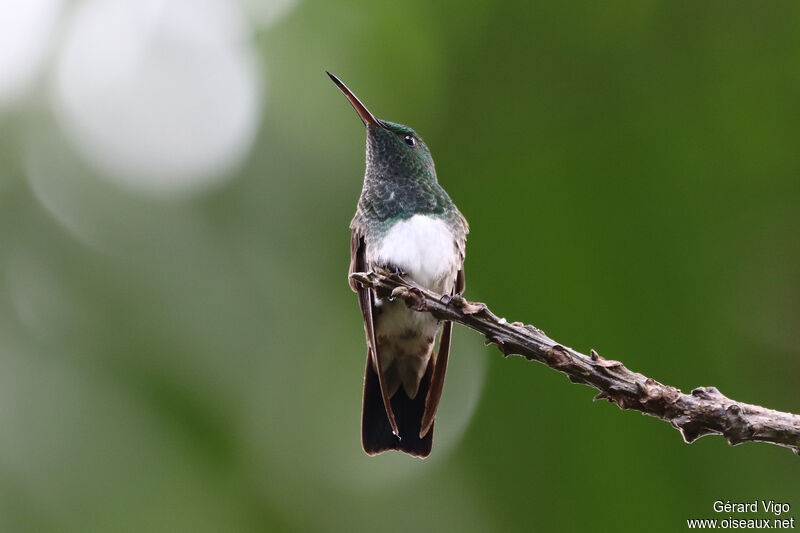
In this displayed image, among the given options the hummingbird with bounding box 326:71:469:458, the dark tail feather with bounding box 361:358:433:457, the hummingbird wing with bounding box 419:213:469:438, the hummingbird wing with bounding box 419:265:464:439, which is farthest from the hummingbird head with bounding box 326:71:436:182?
the dark tail feather with bounding box 361:358:433:457

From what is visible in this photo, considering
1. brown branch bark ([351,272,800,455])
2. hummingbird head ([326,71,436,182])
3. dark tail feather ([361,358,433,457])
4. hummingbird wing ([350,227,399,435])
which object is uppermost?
hummingbird head ([326,71,436,182])

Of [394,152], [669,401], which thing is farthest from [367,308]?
[669,401]

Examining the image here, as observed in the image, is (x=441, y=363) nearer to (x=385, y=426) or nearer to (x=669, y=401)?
(x=385, y=426)

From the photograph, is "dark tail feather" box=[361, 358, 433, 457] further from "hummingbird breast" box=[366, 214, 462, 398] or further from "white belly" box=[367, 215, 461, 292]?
"white belly" box=[367, 215, 461, 292]

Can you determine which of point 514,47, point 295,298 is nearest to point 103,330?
point 295,298

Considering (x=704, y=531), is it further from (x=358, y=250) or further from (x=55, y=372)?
(x=55, y=372)

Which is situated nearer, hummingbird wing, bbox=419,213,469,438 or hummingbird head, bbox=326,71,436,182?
hummingbird wing, bbox=419,213,469,438

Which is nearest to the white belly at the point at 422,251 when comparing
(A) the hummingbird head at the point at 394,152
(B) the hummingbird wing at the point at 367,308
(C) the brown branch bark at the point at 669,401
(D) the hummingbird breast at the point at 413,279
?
(D) the hummingbird breast at the point at 413,279

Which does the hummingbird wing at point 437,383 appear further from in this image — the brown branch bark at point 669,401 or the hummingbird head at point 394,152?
the brown branch bark at point 669,401
